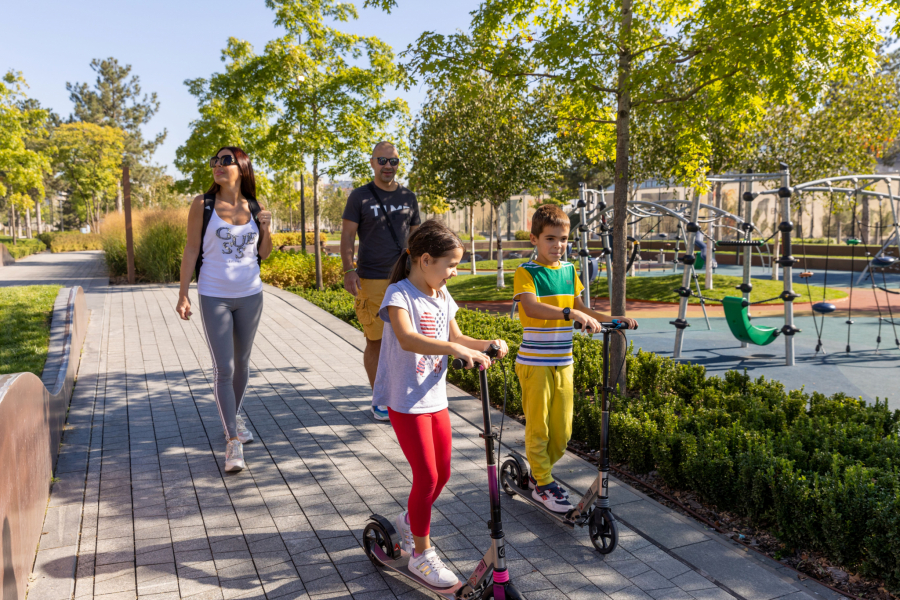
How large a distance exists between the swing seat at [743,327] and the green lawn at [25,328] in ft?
27.8

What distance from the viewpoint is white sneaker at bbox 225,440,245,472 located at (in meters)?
3.96

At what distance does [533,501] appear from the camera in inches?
133

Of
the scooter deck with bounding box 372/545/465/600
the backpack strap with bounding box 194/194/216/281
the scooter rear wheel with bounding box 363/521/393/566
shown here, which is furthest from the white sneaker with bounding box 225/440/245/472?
the scooter deck with bounding box 372/545/465/600

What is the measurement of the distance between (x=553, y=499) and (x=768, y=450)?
4.11ft

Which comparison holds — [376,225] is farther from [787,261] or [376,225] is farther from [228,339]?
[787,261]

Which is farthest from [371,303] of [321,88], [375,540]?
[321,88]

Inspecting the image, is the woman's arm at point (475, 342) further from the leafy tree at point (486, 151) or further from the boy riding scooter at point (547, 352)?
the leafy tree at point (486, 151)

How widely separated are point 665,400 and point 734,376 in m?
0.77

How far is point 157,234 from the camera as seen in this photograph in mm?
15547

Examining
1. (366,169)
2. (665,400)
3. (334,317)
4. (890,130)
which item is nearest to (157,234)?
(366,169)

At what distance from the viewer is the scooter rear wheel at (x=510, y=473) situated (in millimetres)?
3568

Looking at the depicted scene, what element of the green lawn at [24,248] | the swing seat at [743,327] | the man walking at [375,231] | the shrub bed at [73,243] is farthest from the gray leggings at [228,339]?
the shrub bed at [73,243]

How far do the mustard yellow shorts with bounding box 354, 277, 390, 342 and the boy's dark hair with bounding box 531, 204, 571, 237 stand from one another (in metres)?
1.73

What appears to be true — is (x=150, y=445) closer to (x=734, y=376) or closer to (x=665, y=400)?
(x=665, y=400)
